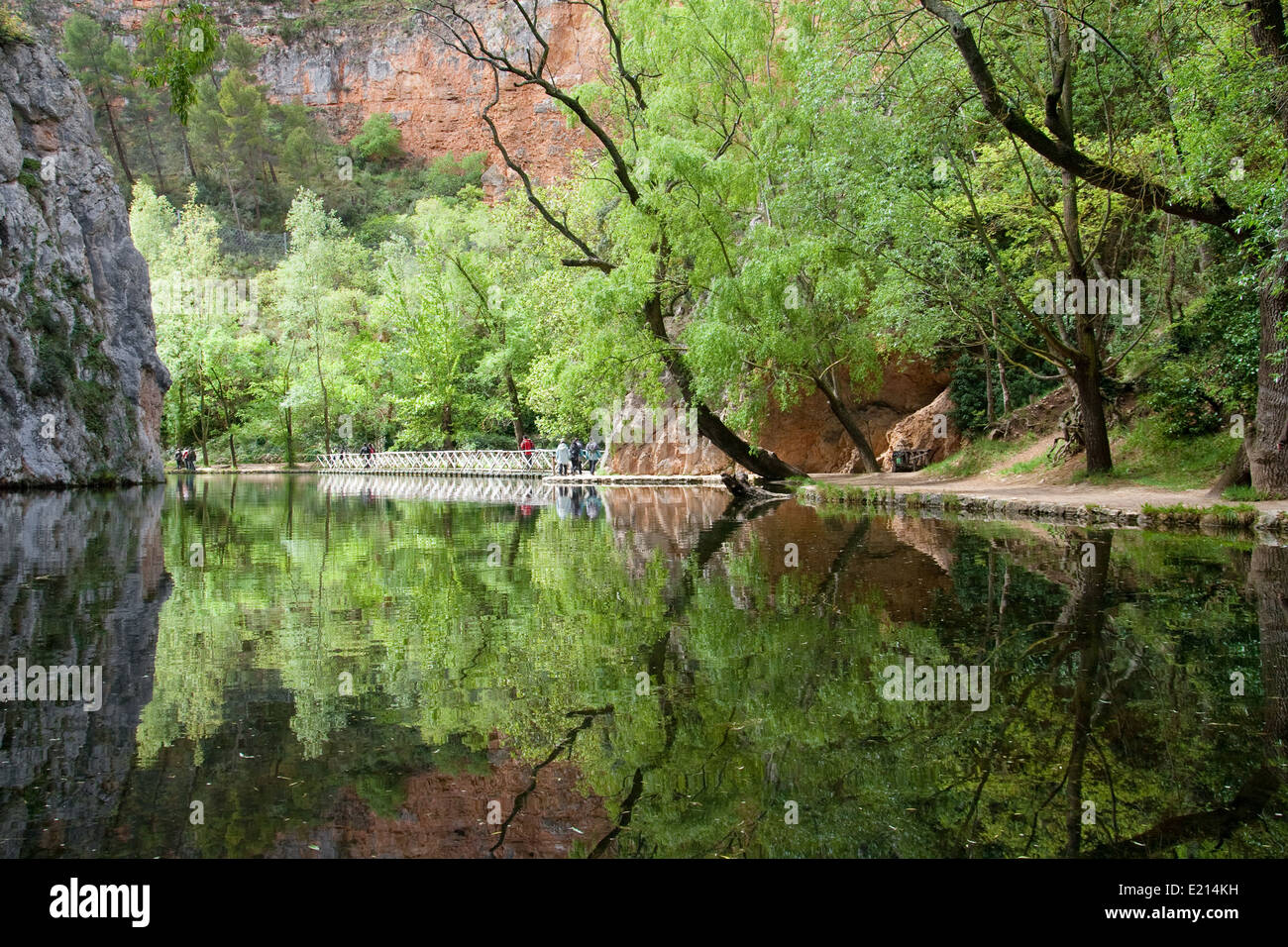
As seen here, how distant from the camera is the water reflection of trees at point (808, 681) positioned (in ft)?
11.7

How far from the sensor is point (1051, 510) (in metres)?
15.6

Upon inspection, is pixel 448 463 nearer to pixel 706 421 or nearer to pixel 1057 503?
pixel 706 421

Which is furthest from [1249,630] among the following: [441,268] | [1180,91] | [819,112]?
[441,268]

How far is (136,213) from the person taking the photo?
59969 millimetres

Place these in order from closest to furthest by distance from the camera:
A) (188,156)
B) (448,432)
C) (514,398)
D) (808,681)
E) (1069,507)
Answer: (808,681) → (1069,507) → (514,398) → (448,432) → (188,156)

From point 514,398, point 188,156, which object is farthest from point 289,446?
point 188,156

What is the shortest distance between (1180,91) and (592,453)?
1178 inches

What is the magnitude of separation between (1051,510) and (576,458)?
23590mm

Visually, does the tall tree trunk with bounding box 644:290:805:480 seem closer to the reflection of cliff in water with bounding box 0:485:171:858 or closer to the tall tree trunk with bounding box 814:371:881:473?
the tall tree trunk with bounding box 814:371:881:473

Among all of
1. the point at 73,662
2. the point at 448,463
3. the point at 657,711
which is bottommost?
the point at 657,711

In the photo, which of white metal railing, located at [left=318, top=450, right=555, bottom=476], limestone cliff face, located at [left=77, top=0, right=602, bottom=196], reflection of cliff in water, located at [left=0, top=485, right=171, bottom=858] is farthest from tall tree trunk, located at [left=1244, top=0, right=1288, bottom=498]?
limestone cliff face, located at [left=77, top=0, right=602, bottom=196]

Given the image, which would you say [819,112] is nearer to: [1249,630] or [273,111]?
[1249,630]

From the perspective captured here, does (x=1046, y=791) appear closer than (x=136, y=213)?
Yes

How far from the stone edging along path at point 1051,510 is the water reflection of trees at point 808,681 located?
4.49ft
